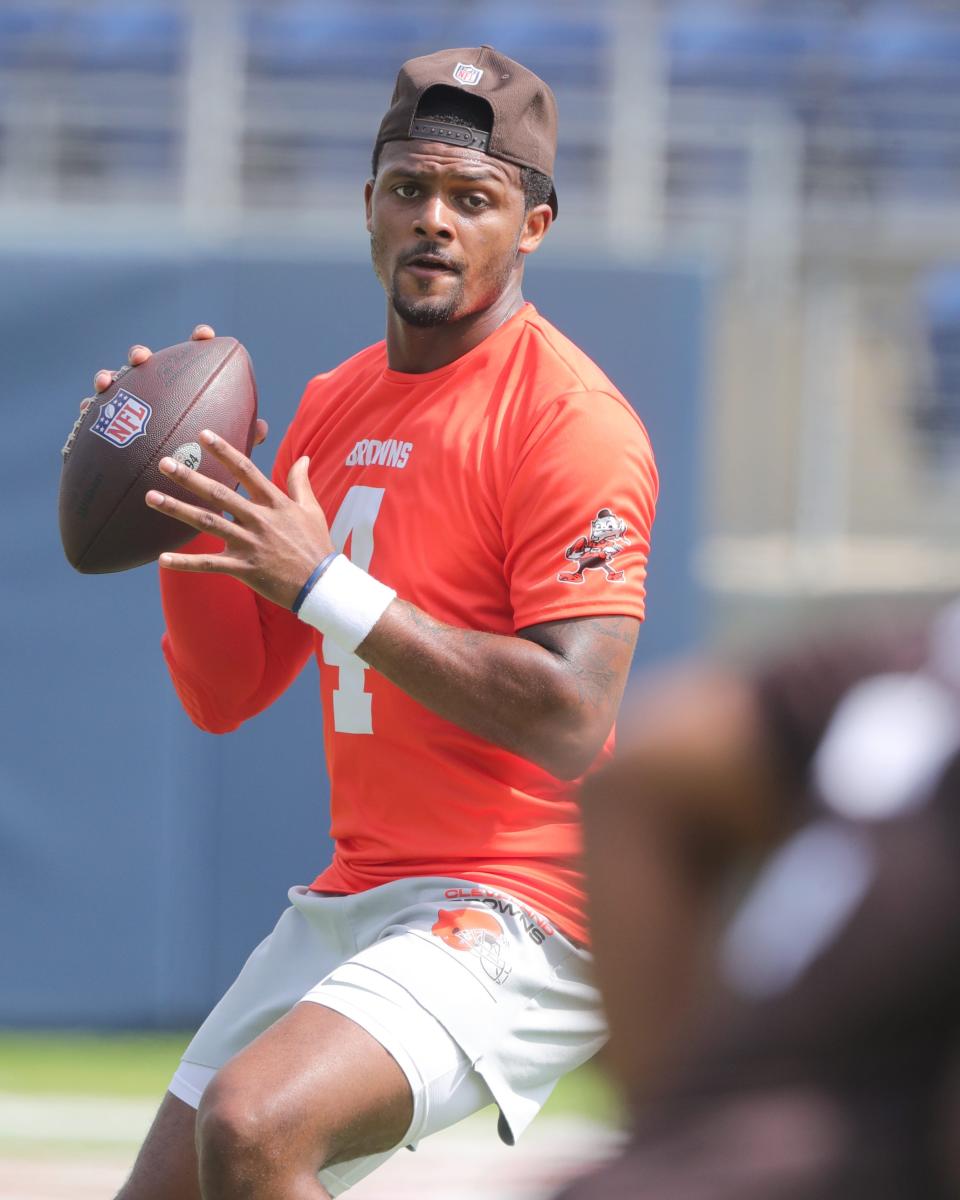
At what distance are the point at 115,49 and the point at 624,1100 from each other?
420 inches

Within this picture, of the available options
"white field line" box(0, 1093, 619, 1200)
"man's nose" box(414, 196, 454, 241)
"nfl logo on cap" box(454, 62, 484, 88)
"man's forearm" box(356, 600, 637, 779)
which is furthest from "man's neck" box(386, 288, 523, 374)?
"white field line" box(0, 1093, 619, 1200)

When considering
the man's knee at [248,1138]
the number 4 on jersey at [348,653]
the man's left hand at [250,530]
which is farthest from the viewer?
the number 4 on jersey at [348,653]

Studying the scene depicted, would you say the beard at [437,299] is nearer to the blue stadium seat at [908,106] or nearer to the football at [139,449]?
the football at [139,449]

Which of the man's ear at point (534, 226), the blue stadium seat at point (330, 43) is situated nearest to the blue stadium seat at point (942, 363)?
the blue stadium seat at point (330, 43)

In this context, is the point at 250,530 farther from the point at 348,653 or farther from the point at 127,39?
the point at 127,39

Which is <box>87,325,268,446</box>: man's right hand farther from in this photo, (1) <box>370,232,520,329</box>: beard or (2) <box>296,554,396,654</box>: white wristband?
(2) <box>296,554,396,654</box>: white wristband

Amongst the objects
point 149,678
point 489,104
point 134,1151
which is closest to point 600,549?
point 489,104

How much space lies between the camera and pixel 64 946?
19.1 feet

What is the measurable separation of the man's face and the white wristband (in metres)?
0.59

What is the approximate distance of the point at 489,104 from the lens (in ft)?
9.98

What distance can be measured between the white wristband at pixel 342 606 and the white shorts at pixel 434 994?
42 cm

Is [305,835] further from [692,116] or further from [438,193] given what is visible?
[692,116]

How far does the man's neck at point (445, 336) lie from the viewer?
10.2ft

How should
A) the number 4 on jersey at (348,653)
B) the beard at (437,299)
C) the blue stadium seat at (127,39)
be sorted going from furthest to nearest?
the blue stadium seat at (127,39) < the beard at (437,299) < the number 4 on jersey at (348,653)
